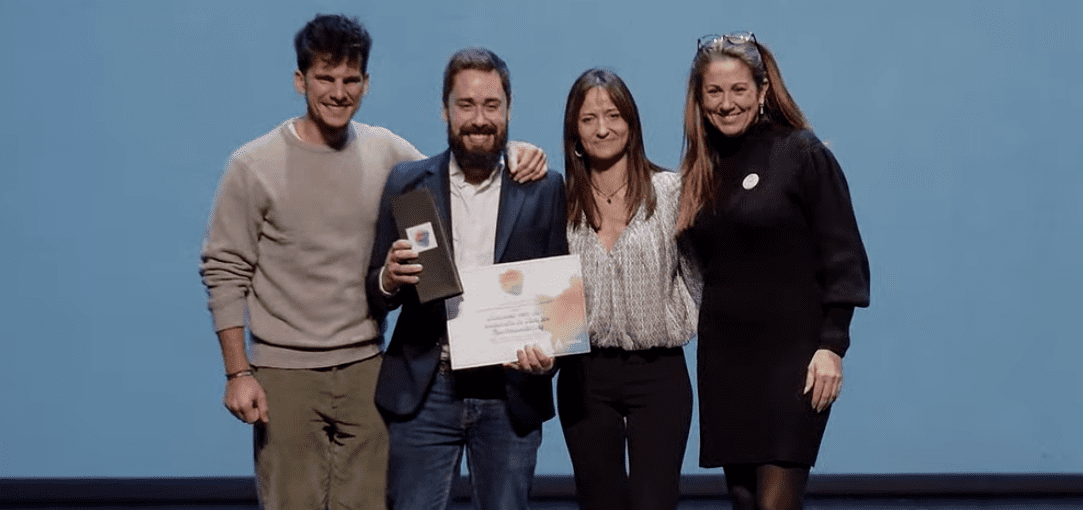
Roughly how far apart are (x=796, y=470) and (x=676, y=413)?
0.26m

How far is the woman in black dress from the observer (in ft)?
8.03

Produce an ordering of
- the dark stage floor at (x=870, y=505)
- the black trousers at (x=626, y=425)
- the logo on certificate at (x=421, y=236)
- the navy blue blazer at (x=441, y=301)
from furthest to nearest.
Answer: the dark stage floor at (x=870, y=505), the black trousers at (x=626, y=425), the navy blue blazer at (x=441, y=301), the logo on certificate at (x=421, y=236)

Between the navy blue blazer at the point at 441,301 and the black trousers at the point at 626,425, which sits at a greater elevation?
the navy blue blazer at the point at 441,301

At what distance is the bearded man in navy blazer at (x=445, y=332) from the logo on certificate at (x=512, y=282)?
53 millimetres

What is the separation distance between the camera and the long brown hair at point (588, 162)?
100.0 inches

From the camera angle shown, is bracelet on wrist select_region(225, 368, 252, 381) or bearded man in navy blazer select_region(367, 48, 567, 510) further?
bracelet on wrist select_region(225, 368, 252, 381)

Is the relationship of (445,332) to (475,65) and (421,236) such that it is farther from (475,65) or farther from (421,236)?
(475,65)

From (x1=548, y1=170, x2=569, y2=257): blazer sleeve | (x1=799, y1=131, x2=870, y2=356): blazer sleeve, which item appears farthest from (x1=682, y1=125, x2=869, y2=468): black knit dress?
(x1=548, y1=170, x2=569, y2=257): blazer sleeve

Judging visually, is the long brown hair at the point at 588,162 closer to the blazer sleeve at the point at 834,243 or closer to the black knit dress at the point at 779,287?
the black knit dress at the point at 779,287

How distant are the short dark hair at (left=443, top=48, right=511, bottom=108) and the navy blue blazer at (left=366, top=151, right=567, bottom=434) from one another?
0.49ft

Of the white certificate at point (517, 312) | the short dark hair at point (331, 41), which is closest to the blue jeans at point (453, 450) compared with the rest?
the white certificate at point (517, 312)

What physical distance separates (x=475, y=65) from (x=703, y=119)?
1.63 ft

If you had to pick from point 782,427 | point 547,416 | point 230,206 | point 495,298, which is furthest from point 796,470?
point 230,206

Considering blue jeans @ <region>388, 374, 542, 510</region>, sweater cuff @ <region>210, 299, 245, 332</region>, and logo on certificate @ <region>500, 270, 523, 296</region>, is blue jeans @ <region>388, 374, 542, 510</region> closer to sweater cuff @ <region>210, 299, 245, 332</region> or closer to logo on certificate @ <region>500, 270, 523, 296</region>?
logo on certificate @ <region>500, 270, 523, 296</region>
